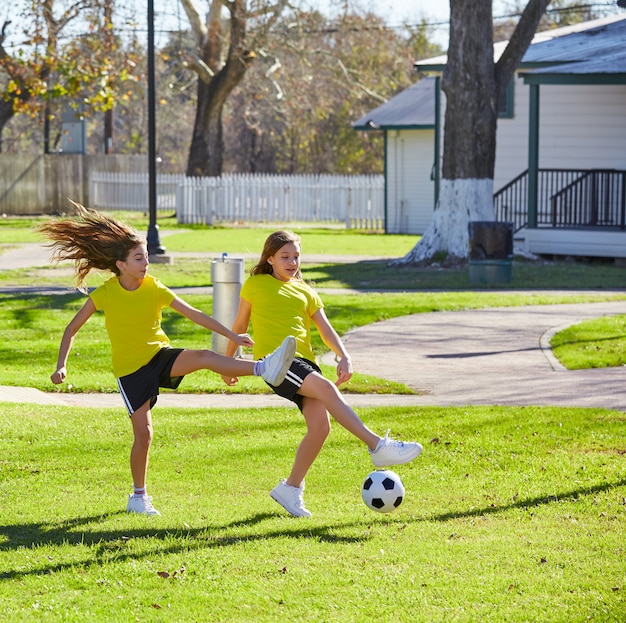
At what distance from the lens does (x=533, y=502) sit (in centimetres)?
646

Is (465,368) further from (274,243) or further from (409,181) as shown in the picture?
(409,181)

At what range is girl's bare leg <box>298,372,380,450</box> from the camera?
6.16 m

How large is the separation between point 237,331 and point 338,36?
131 feet

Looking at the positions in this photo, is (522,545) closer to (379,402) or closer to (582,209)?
(379,402)

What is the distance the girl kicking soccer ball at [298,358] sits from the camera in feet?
20.3

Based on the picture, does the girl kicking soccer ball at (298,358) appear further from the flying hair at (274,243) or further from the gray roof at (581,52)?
the gray roof at (581,52)

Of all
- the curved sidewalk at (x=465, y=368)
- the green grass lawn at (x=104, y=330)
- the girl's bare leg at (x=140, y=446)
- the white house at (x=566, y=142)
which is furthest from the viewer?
the white house at (x=566, y=142)

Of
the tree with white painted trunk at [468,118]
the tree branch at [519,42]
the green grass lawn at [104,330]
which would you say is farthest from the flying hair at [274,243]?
the tree branch at [519,42]

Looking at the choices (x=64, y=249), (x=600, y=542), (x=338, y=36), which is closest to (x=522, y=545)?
(x=600, y=542)

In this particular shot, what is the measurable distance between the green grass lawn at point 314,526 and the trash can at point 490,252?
10471 millimetres

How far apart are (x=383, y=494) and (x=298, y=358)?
2.76 feet

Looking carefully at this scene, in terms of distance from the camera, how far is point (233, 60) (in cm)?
3853

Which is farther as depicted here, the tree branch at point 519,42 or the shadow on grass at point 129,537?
the tree branch at point 519,42

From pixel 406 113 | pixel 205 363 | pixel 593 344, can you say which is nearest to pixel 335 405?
pixel 205 363
